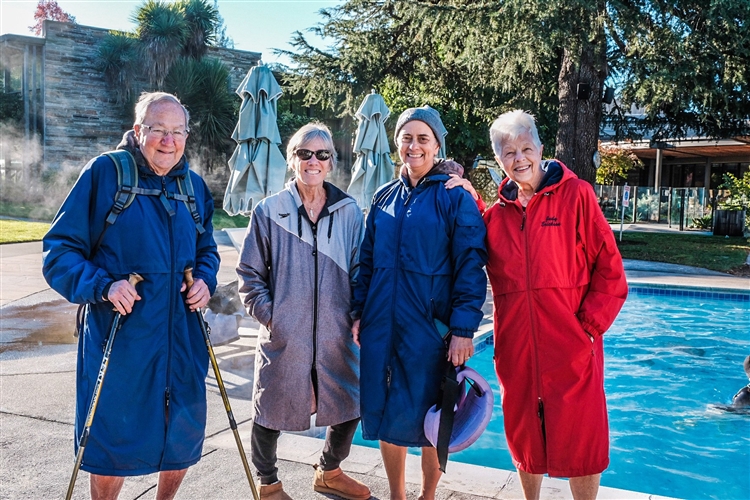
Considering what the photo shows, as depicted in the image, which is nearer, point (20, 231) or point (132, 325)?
point (132, 325)

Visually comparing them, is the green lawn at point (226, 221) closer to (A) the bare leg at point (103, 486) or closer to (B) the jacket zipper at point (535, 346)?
(A) the bare leg at point (103, 486)

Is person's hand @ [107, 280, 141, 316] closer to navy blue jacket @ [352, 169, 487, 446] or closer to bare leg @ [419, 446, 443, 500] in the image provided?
navy blue jacket @ [352, 169, 487, 446]

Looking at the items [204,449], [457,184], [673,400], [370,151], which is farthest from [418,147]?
[370,151]

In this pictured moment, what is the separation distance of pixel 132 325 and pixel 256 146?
197 inches

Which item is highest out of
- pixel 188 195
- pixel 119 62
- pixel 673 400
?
pixel 119 62

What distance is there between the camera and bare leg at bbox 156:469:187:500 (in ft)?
8.50

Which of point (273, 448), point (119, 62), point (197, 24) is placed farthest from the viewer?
point (197, 24)

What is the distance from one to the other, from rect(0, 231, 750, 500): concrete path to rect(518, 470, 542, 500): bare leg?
31 cm

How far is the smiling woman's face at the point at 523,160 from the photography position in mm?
2691

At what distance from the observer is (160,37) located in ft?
82.1

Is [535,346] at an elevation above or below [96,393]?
above

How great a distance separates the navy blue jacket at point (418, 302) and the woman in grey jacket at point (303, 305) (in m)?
0.25

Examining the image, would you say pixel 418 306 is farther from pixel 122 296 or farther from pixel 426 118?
pixel 122 296

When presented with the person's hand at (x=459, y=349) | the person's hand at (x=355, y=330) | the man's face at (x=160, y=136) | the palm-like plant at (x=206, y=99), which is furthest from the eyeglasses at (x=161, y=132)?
the palm-like plant at (x=206, y=99)
